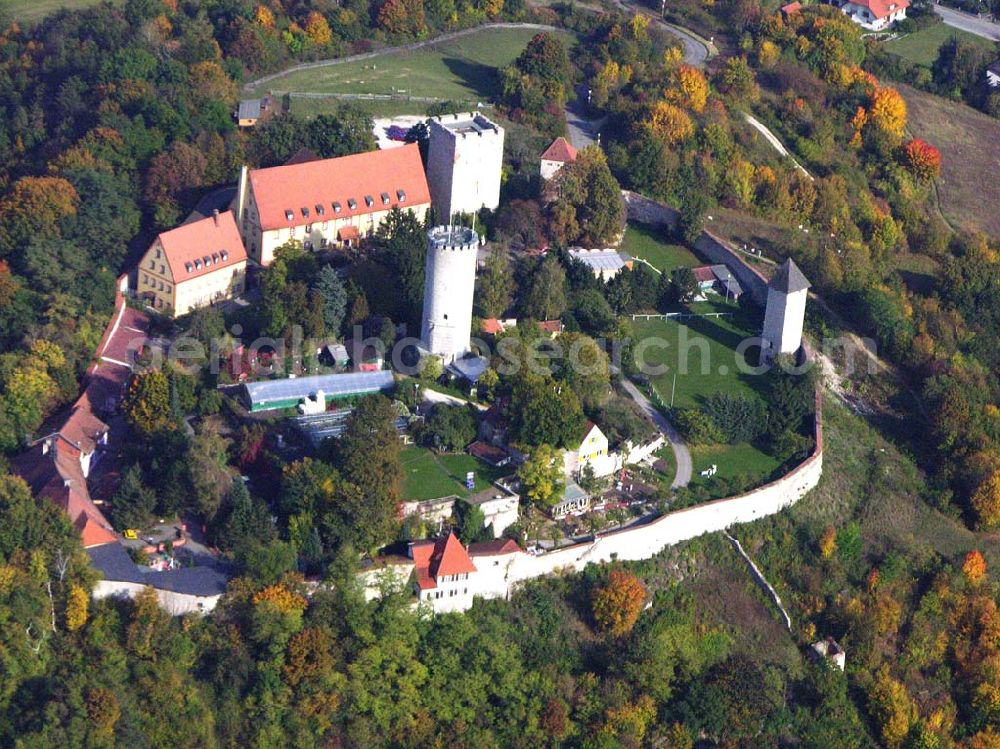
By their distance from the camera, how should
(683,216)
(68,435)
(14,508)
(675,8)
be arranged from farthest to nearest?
(675,8) < (683,216) < (68,435) < (14,508)

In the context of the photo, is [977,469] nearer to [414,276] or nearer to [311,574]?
[414,276]

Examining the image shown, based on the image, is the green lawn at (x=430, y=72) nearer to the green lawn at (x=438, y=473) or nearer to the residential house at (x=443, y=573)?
the green lawn at (x=438, y=473)

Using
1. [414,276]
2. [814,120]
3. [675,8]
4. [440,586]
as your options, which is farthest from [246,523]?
[675,8]

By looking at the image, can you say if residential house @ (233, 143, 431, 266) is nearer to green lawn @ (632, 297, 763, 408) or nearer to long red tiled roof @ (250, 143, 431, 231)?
long red tiled roof @ (250, 143, 431, 231)

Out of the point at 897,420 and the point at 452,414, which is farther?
the point at 897,420

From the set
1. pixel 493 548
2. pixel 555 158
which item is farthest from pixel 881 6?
pixel 493 548

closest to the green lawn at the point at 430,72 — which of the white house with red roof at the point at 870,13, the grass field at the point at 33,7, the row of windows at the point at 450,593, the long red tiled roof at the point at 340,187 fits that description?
the long red tiled roof at the point at 340,187
